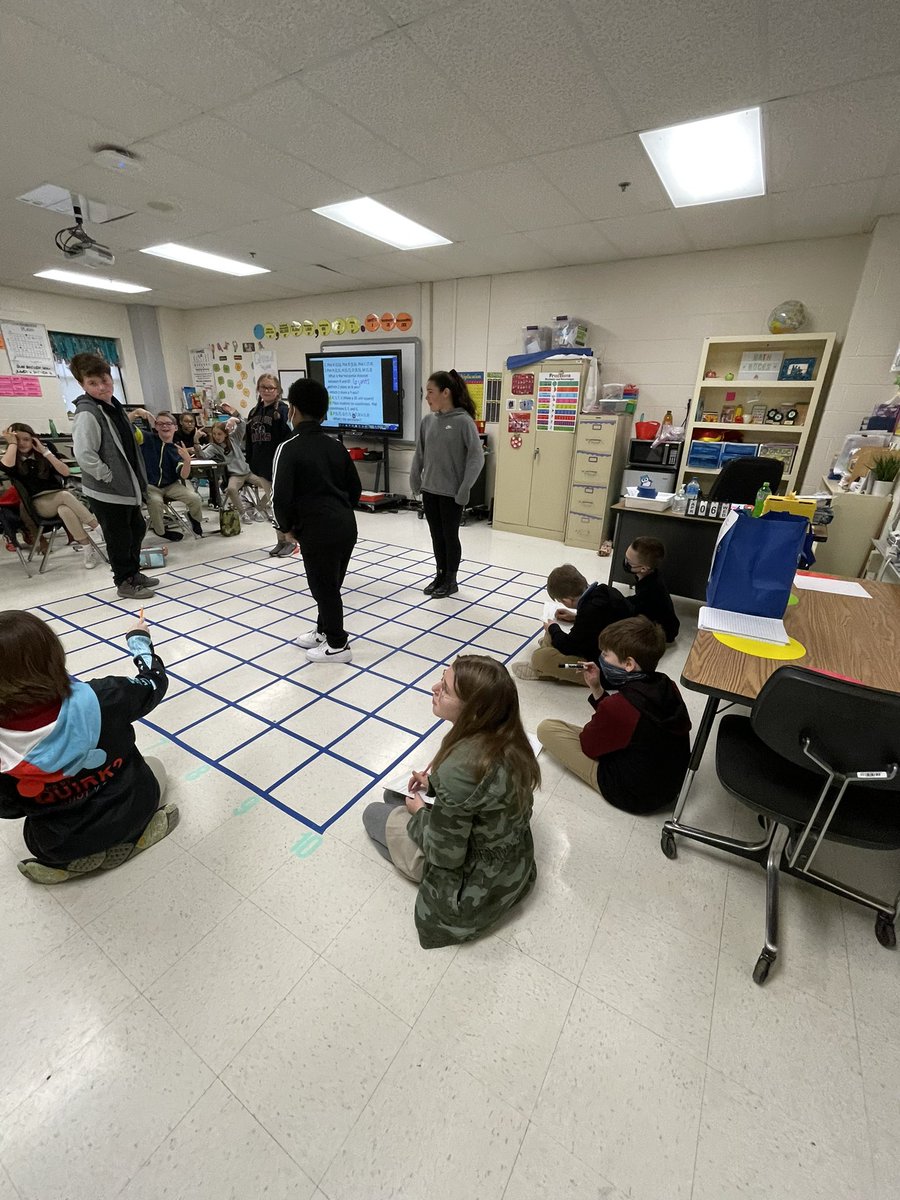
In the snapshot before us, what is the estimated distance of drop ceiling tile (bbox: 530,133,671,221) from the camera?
2.63m

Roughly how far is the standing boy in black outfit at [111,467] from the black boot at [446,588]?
2.04m

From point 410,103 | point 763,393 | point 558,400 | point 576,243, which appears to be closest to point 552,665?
point 410,103

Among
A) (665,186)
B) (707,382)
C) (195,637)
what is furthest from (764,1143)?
(707,382)

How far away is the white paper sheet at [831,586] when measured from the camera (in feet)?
6.59

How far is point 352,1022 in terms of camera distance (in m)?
1.12

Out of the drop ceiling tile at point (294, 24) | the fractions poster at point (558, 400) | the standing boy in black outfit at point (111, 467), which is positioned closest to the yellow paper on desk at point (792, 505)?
the drop ceiling tile at point (294, 24)

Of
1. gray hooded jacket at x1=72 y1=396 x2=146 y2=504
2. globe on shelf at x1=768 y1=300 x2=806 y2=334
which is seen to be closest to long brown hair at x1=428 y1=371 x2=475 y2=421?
gray hooded jacket at x1=72 y1=396 x2=146 y2=504

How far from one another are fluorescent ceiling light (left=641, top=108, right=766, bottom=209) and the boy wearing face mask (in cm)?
256

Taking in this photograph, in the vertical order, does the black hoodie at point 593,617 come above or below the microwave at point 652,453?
below

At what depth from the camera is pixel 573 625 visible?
94.0 inches

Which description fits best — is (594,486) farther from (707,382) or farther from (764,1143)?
(764,1143)

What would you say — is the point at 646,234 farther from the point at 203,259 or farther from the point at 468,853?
the point at 468,853

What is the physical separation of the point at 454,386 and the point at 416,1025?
3.11 metres

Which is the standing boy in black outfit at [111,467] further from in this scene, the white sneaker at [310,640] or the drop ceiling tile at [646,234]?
the drop ceiling tile at [646,234]
